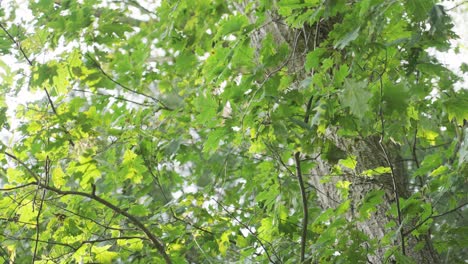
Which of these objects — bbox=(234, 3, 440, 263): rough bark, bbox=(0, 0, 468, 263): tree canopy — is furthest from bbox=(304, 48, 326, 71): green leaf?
bbox=(234, 3, 440, 263): rough bark

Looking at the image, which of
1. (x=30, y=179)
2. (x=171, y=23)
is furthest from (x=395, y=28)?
(x=30, y=179)

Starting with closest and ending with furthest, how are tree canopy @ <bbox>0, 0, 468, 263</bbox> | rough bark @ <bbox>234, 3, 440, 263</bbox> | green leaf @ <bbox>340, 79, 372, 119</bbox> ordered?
green leaf @ <bbox>340, 79, 372, 119</bbox>
tree canopy @ <bbox>0, 0, 468, 263</bbox>
rough bark @ <bbox>234, 3, 440, 263</bbox>

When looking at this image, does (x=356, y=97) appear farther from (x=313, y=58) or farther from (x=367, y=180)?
(x=367, y=180)

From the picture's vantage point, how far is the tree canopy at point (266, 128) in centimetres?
150

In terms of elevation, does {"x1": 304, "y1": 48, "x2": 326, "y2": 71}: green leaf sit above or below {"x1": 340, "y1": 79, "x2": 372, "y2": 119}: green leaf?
above

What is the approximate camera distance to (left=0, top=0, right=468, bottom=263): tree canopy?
4.93 ft

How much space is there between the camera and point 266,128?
1526 millimetres

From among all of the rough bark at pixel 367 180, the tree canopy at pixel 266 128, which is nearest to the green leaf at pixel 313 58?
the tree canopy at pixel 266 128

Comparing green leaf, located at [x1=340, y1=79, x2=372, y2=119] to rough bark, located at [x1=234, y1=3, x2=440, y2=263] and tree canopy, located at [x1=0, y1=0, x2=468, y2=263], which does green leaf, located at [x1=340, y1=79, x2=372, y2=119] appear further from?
rough bark, located at [x1=234, y1=3, x2=440, y2=263]

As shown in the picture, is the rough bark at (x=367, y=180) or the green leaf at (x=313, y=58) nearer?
the green leaf at (x=313, y=58)

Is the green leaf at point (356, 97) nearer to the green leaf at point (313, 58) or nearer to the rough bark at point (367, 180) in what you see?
the green leaf at point (313, 58)

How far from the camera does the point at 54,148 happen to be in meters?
2.05

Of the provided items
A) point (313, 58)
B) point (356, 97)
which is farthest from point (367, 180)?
point (356, 97)

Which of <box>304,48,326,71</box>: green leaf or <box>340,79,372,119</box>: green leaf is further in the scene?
<box>304,48,326,71</box>: green leaf
